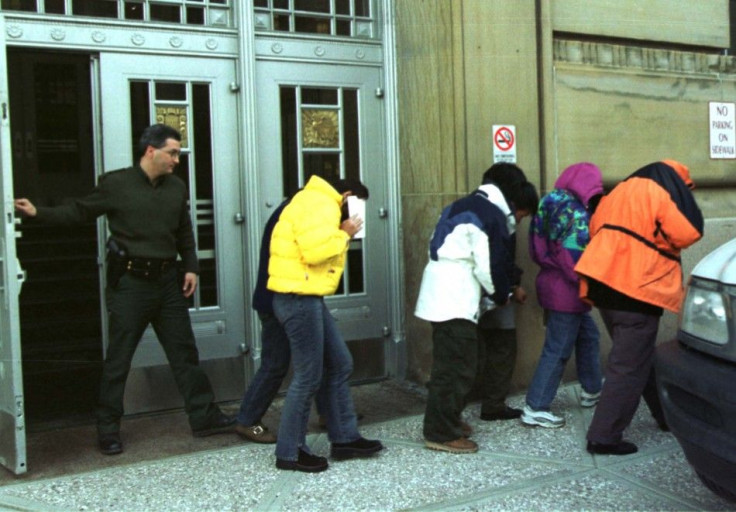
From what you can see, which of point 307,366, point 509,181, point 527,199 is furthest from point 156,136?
point 527,199

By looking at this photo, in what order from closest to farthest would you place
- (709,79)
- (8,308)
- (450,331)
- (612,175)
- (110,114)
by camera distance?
1. (8,308)
2. (450,331)
3. (110,114)
4. (612,175)
5. (709,79)

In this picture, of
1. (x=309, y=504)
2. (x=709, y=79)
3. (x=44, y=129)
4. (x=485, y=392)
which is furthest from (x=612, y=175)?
(x=44, y=129)

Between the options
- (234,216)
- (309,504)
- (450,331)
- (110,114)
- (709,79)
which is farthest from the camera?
(709,79)

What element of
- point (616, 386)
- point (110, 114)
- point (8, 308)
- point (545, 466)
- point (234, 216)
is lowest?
point (545, 466)

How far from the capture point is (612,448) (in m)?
5.35

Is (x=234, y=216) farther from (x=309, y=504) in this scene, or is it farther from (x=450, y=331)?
(x=309, y=504)

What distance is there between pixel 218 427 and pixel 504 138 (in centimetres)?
279

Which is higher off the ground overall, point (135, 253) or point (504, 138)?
point (504, 138)

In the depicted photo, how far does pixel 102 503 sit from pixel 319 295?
1435 millimetres

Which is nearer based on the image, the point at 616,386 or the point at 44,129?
the point at 616,386

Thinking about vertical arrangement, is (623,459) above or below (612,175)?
below

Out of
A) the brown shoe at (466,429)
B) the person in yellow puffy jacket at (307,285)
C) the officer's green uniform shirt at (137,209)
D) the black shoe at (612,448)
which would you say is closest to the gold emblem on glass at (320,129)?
the officer's green uniform shirt at (137,209)

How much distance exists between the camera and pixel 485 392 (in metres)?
6.25

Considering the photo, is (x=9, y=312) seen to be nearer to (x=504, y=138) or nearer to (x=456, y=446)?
(x=456, y=446)
